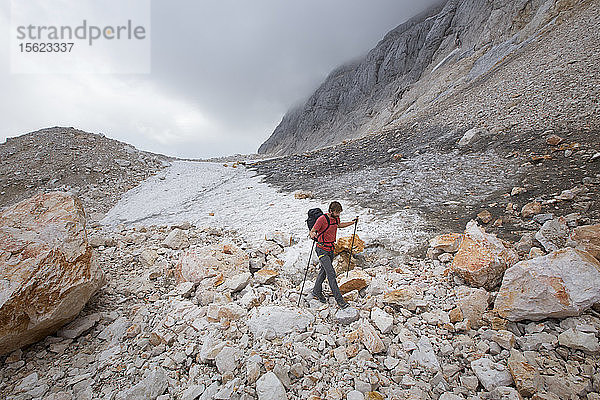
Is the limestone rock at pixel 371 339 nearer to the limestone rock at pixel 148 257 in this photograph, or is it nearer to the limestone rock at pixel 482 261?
the limestone rock at pixel 482 261

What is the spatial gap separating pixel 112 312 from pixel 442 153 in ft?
45.4

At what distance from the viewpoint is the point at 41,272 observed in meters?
4.25

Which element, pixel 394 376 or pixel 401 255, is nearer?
pixel 394 376

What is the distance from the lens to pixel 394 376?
3.36 m

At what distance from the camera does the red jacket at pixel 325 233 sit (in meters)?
4.95

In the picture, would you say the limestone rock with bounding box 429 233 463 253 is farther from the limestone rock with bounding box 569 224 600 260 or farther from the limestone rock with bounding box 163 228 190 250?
the limestone rock with bounding box 163 228 190 250

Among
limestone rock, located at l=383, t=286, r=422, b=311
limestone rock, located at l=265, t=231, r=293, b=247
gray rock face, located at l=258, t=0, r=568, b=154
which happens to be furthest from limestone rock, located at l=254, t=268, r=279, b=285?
gray rock face, located at l=258, t=0, r=568, b=154

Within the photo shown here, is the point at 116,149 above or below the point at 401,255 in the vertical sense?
above

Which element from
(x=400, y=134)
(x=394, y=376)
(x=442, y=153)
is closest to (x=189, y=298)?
(x=394, y=376)

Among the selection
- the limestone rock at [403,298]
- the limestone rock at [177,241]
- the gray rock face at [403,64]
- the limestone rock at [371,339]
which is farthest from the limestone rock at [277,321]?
the gray rock face at [403,64]

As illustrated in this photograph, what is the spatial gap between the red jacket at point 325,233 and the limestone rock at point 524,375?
2892 millimetres

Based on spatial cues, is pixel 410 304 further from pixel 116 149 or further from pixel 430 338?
pixel 116 149

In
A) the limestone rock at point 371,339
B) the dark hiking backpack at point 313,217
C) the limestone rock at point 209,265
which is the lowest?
the limestone rock at point 371,339

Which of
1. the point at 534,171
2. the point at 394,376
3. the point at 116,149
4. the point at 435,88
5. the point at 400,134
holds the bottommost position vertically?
the point at 394,376
